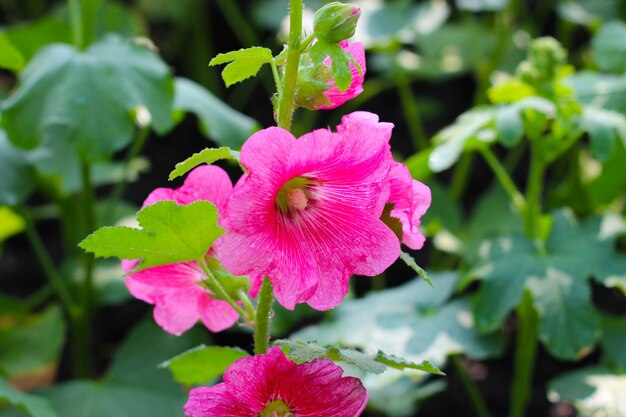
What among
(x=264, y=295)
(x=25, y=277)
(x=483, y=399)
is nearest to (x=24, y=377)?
(x=25, y=277)

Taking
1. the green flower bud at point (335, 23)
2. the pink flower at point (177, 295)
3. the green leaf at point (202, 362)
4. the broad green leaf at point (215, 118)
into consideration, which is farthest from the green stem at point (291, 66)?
the broad green leaf at point (215, 118)

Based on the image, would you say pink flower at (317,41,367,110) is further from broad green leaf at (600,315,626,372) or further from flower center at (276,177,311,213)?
broad green leaf at (600,315,626,372)

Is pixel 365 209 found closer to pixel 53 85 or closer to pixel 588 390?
pixel 588 390

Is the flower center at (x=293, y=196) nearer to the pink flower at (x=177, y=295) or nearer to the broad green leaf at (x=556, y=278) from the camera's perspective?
the pink flower at (x=177, y=295)

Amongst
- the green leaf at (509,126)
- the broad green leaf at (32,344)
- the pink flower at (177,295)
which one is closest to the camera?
the pink flower at (177,295)

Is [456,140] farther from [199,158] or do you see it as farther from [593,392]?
[199,158]

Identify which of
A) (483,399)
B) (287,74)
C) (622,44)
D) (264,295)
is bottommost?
(483,399)
